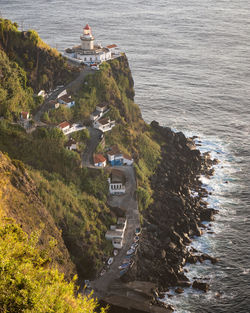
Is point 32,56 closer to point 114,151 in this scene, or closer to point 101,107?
point 101,107

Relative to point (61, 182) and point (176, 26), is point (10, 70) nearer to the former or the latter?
point (61, 182)

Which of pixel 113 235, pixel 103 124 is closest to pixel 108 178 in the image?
pixel 113 235

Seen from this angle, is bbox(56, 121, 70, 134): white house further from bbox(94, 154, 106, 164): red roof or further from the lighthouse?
the lighthouse

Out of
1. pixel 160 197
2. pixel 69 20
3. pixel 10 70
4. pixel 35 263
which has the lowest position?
pixel 160 197

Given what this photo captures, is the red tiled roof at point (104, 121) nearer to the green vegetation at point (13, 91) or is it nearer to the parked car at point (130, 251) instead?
the green vegetation at point (13, 91)

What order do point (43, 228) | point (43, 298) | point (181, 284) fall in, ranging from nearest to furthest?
point (43, 298)
point (43, 228)
point (181, 284)

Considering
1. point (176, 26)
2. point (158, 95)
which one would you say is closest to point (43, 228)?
point (158, 95)

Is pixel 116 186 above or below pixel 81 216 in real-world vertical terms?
above
